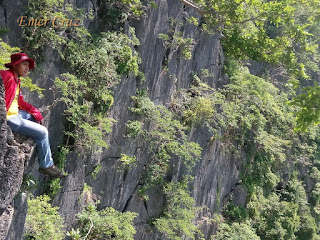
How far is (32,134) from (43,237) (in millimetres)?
1862

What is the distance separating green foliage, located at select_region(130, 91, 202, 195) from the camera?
8.06m

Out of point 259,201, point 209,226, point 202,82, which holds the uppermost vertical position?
point 202,82

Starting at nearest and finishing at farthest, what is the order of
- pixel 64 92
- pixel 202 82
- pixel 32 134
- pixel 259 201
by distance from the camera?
pixel 32 134 → pixel 64 92 → pixel 202 82 → pixel 259 201

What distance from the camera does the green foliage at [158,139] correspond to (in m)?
8.06

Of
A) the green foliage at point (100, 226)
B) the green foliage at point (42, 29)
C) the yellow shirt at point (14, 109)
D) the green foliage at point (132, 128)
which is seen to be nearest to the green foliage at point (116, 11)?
the green foliage at point (42, 29)

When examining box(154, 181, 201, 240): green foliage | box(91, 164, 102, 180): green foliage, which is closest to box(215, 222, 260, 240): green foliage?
box(154, 181, 201, 240): green foliage

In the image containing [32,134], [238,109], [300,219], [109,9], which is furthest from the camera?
[300,219]

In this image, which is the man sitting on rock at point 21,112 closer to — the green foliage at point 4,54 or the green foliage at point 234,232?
the green foliage at point 4,54

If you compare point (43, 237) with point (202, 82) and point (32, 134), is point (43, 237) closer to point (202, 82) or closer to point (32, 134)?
point (32, 134)

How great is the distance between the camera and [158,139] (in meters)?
8.41

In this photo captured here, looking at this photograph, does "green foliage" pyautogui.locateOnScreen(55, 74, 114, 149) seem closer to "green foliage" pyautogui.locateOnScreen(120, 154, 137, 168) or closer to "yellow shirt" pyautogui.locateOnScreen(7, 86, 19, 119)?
"green foliage" pyautogui.locateOnScreen(120, 154, 137, 168)

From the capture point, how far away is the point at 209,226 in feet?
35.0

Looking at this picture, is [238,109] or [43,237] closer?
[43,237]

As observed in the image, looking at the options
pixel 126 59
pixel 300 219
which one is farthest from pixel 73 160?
pixel 300 219
